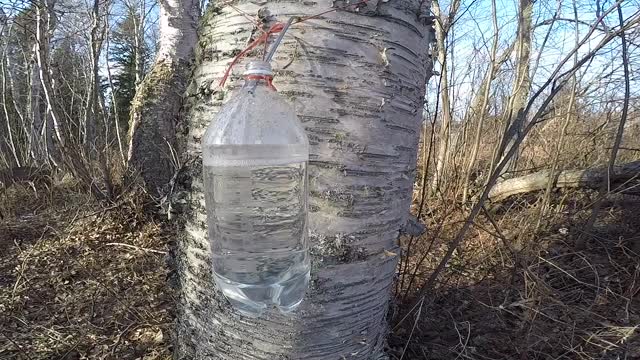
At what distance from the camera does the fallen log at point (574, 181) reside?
3.21 m

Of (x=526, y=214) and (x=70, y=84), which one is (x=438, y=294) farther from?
(x=70, y=84)

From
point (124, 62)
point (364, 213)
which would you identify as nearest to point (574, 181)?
point (364, 213)

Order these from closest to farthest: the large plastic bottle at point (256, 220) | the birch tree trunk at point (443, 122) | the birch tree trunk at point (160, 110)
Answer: the large plastic bottle at point (256, 220) → the birch tree trunk at point (443, 122) → the birch tree trunk at point (160, 110)

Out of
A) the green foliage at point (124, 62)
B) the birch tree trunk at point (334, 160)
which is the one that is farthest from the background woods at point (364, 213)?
the green foliage at point (124, 62)

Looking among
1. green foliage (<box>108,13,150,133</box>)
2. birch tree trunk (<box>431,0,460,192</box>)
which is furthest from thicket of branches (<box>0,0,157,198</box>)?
birch tree trunk (<box>431,0,460,192</box>)

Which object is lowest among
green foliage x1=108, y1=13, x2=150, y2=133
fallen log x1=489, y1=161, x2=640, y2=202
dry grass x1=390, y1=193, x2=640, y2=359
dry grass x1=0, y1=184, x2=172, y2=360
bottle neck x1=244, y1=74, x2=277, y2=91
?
dry grass x1=0, y1=184, x2=172, y2=360

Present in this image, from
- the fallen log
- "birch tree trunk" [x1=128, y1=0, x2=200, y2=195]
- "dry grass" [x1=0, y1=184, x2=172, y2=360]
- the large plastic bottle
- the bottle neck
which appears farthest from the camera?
"birch tree trunk" [x1=128, y1=0, x2=200, y2=195]

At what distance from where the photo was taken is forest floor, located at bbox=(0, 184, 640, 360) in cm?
196

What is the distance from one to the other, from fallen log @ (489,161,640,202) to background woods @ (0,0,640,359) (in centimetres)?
2

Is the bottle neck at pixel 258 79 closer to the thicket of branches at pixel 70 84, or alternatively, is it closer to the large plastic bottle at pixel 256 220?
the large plastic bottle at pixel 256 220

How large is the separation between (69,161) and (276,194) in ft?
14.4

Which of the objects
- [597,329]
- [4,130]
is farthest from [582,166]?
[4,130]

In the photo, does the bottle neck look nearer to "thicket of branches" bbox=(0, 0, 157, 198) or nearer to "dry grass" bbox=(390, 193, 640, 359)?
"dry grass" bbox=(390, 193, 640, 359)

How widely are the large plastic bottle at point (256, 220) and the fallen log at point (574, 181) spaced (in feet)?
9.36
